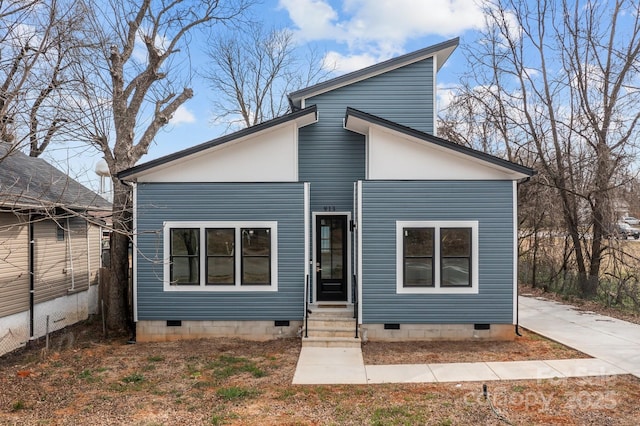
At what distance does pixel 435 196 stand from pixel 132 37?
8.76 m

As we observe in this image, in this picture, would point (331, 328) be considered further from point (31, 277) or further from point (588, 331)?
point (31, 277)

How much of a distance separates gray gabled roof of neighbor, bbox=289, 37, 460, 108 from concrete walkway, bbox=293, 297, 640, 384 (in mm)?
6201

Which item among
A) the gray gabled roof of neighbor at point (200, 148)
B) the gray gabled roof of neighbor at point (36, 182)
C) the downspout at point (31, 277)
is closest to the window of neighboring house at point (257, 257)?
the gray gabled roof of neighbor at point (200, 148)

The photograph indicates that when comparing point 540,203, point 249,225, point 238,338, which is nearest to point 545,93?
point 540,203

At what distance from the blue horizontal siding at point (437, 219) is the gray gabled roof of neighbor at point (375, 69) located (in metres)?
3.15

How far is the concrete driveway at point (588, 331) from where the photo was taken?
7312mm

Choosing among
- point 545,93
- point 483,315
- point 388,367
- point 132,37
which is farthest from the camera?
point 545,93

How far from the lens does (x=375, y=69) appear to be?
1023 centimetres

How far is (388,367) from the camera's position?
701 cm

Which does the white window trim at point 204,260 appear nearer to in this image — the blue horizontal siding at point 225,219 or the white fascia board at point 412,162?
the blue horizontal siding at point 225,219

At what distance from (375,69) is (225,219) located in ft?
17.7

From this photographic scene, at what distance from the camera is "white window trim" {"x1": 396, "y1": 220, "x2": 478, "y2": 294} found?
28.0 feet

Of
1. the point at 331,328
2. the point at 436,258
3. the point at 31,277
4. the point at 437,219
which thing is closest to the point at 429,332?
the point at 436,258

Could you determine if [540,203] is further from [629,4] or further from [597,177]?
[629,4]
